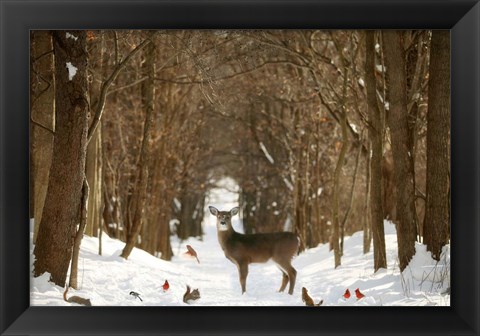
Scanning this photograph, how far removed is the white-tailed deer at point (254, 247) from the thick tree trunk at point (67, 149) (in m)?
1.93

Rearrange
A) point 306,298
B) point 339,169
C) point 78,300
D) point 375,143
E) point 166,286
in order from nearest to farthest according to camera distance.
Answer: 1. point 78,300
2. point 306,298
3. point 166,286
4. point 375,143
5. point 339,169

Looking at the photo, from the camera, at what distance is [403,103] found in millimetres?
9266

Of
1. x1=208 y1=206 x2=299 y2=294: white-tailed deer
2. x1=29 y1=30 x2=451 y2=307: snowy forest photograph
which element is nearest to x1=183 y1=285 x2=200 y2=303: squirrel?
x1=29 y1=30 x2=451 y2=307: snowy forest photograph

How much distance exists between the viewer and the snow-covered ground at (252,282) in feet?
25.0

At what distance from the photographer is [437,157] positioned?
855 cm

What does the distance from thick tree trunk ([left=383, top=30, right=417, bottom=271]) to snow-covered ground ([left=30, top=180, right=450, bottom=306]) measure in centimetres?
31

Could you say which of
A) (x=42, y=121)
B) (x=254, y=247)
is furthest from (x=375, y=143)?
(x=42, y=121)

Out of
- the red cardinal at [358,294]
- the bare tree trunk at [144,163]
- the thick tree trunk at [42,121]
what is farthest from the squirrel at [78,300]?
the bare tree trunk at [144,163]

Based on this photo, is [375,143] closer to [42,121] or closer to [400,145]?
[400,145]

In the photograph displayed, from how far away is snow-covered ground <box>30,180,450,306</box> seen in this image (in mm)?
7613

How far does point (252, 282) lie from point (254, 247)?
485 mm

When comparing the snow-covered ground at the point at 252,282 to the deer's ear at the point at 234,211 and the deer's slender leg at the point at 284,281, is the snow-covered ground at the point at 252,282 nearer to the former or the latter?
the deer's slender leg at the point at 284,281
